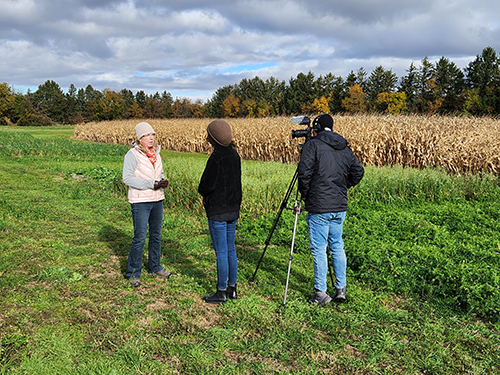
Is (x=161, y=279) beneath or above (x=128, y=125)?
beneath

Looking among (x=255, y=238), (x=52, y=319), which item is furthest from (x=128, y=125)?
(x=52, y=319)

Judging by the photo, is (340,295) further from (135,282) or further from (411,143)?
(411,143)

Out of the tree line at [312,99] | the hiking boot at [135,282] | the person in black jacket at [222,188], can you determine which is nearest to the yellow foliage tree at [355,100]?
the tree line at [312,99]

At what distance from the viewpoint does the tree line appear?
4328 centimetres

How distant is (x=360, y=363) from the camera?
11.4ft

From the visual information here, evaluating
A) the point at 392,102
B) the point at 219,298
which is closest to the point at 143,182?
the point at 219,298

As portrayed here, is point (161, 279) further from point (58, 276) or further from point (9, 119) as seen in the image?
point (9, 119)

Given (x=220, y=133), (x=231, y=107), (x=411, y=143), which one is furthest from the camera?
(x=231, y=107)

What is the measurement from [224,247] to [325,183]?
4.49ft

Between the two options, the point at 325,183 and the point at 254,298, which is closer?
the point at 325,183

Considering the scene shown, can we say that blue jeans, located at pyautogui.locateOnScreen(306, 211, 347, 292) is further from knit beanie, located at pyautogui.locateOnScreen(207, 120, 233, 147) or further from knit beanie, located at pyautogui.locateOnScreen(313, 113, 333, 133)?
knit beanie, located at pyautogui.locateOnScreen(207, 120, 233, 147)

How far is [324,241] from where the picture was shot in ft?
14.6

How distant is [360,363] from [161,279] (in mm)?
3015

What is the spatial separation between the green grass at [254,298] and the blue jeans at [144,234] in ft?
0.96
